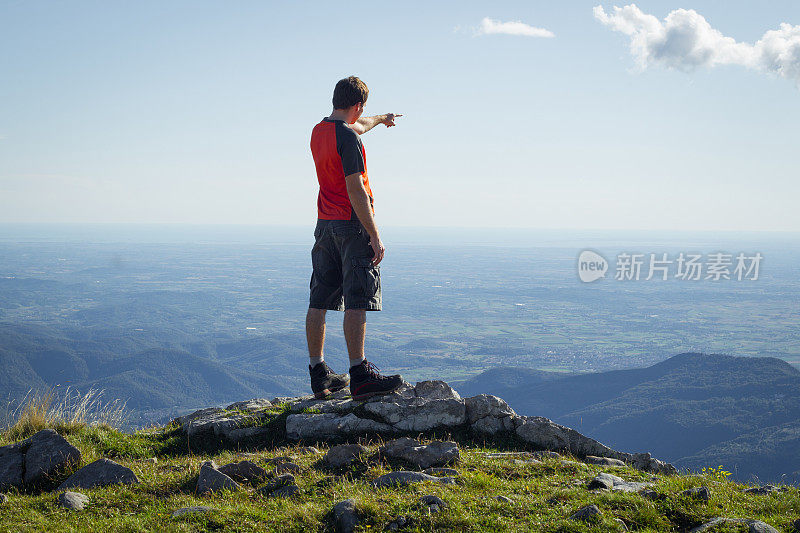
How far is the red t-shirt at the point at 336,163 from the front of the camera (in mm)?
7203

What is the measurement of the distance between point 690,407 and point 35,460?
142973 millimetres

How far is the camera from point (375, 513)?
4.81 meters

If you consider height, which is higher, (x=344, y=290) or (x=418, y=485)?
(x=344, y=290)

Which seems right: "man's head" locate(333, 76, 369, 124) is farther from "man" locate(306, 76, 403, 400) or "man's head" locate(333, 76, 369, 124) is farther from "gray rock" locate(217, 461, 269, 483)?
"gray rock" locate(217, 461, 269, 483)

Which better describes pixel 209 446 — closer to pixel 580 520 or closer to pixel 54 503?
pixel 54 503

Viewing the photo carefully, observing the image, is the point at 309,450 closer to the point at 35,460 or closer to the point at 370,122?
the point at 35,460

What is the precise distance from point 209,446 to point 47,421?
262 centimetres

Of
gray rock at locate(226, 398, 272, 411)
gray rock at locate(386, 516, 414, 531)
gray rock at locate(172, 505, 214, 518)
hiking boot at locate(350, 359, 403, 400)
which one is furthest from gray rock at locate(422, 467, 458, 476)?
gray rock at locate(226, 398, 272, 411)

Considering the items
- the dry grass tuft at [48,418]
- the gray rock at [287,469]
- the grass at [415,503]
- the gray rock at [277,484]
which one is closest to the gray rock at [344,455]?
the grass at [415,503]

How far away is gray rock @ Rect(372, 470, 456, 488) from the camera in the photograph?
18.5ft

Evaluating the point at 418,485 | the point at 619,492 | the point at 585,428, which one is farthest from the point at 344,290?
the point at 585,428

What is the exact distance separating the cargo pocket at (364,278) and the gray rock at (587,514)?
12.1ft

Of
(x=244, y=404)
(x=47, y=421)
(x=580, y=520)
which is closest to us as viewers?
(x=580, y=520)

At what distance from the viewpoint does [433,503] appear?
16.3ft
